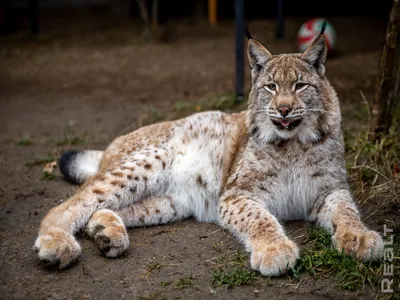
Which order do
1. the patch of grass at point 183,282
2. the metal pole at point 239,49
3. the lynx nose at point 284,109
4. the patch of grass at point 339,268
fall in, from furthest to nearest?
the metal pole at point 239,49, the lynx nose at point 284,109, the patch of grass at point 183,282, the patch of grass at point 339,268

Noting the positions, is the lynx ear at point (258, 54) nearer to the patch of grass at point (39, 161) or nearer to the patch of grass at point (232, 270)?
the patch of grass at point (232, 270)

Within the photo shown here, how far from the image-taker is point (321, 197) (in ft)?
13.3

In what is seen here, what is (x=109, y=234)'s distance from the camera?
3705 millimetres

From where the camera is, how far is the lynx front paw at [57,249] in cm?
348

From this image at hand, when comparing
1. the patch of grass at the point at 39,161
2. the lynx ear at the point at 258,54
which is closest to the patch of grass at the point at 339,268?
the lynx ear at the point at 258,54

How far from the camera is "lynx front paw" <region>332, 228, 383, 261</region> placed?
3355 mm

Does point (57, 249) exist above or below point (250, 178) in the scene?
below

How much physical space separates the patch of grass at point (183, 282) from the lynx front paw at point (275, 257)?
1.18 ft

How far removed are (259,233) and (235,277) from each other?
1.30ft

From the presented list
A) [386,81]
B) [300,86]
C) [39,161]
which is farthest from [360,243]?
[39,161]

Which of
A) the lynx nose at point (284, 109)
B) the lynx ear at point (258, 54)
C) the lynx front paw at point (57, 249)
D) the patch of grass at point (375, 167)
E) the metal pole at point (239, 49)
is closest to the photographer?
the lynx front paw at point (57, 249)

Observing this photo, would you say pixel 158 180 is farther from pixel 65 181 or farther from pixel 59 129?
pixel 59 129

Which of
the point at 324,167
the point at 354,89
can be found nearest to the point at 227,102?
the point at 354,89

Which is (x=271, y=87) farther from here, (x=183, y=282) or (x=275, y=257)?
(x=183, y=282)
